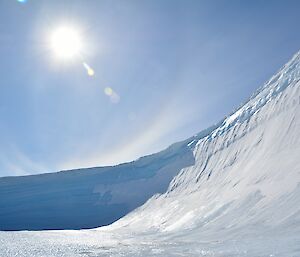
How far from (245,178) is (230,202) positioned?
276 cm

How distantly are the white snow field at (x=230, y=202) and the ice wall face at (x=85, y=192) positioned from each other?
352 centimetres

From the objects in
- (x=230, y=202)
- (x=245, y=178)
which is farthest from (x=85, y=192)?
(x=230, y=202)

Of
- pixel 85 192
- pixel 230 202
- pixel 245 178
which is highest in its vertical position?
pixel 85 192

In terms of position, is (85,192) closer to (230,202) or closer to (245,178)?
(245,178)

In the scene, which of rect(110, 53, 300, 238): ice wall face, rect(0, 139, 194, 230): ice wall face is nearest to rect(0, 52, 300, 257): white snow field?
rect(110, 53, 300, 238): ice wall face

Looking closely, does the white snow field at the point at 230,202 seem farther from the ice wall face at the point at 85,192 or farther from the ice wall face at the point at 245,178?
the ice wall face at the point at 85,192

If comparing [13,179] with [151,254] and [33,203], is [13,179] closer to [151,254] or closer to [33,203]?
[33,203]

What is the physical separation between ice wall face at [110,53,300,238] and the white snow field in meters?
0.07

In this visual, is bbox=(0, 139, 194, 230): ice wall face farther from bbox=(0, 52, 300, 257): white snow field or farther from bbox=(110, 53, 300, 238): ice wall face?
bbox=(110, 53, 300, 238): ice wall face

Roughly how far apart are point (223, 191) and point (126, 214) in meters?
17.6

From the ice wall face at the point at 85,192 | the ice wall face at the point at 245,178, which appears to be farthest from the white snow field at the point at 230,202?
the ice wall face at the point at 85,192

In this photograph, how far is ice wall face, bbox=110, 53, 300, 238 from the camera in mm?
18938

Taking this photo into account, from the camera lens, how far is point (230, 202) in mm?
23359

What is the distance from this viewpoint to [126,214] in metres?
42.3
